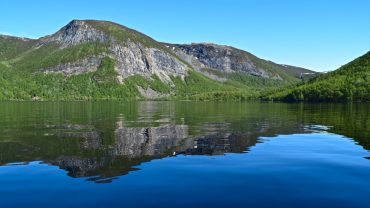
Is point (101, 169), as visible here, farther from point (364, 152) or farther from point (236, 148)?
point (364, 152)

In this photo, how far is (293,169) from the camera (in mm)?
25859

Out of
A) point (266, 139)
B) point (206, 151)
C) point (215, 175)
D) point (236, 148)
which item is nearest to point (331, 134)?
point (266, 139)

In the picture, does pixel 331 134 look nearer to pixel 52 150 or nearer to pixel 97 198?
pixel 52 150

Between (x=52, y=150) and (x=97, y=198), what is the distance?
16322 millimetres

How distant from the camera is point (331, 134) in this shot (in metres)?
47.6

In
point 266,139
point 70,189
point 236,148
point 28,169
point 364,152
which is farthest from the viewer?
point 266,139

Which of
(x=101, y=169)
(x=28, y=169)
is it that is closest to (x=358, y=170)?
(x=101, y=169)

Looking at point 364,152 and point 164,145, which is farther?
point 164,145

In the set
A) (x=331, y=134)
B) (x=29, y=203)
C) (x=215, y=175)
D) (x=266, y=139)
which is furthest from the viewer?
(x=331, y=134)

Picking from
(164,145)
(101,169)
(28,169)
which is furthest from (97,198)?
(164,145)

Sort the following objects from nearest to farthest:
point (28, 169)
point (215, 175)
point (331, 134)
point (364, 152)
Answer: point (215, 175)
point (28, 169)
point (364, 152)
point (331, 134)

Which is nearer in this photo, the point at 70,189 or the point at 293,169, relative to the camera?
the point at 70,189

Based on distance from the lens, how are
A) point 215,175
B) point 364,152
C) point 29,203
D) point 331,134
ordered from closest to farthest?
point 29,203 < point 215,175 < point 364,152 < point 331,134

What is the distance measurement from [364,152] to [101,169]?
2225 centimetres
